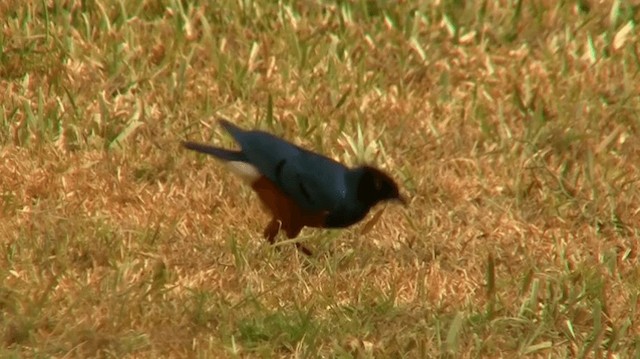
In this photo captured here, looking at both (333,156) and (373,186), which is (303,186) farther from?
(333,156)

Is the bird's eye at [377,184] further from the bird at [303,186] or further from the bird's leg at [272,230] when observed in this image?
the bird's leg at [272,230]

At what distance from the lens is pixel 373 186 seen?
643 centimetres

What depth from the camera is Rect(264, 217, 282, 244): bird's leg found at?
638 cm

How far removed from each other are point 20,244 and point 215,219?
0.99 metres

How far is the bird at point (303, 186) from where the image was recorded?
20.7 ft

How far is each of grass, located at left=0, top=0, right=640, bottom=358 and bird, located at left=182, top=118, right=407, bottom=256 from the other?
0.16 metres

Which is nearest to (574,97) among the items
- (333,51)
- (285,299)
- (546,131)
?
(546,131)

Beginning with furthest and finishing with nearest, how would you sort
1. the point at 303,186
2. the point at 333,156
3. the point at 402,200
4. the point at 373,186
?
the point at 333,156, the point at 402,200, the point at 373,186, the point at 303,186

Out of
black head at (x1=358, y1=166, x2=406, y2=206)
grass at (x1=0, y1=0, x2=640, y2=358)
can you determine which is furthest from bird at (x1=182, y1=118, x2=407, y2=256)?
grass at (x1=0, y1=0, x2=640, y2=358)

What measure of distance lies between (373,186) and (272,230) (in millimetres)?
484

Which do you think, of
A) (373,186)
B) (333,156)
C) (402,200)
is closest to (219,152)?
(373,186)

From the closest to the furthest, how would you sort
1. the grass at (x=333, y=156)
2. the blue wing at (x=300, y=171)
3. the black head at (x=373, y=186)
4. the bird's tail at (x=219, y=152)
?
the grass at (x=333, y=156) < the blue wing at (x=300, y=171) < the black head at (x=373, y=186) < the bird's tail at (x=219, y=152)

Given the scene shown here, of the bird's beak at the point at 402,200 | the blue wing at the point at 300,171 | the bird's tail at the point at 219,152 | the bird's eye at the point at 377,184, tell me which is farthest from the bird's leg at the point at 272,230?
the bird's beak at the point at 402,200

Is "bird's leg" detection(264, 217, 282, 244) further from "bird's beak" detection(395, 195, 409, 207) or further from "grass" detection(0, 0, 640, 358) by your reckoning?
"bird's beak" detection(395, 195, 409, 207)
